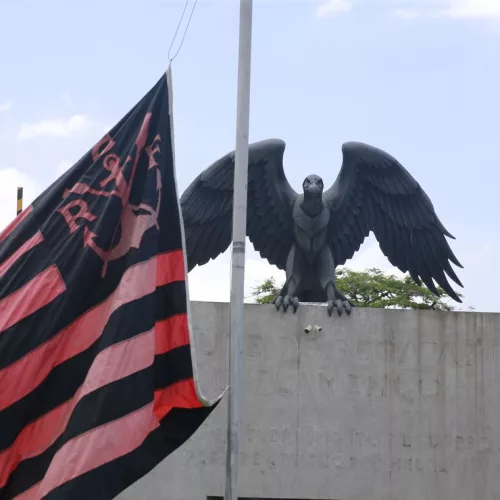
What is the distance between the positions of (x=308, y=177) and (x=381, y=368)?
2539 mm

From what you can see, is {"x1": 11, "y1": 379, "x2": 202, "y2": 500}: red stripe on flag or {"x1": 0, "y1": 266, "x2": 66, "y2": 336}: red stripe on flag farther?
{"x1": 0, "y1": 266, "x2": 66, "y2": 336}: red stripe on flag

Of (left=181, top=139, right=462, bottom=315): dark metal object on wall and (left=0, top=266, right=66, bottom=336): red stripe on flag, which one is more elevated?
(left=181, top=139, right=462, bottom=315): dark metal object on wall

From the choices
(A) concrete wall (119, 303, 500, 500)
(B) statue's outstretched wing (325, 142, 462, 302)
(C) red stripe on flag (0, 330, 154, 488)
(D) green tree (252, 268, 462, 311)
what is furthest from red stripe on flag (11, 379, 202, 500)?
(D) green tree (252, 268, 462, 311)

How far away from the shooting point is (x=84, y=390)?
21.8 feet

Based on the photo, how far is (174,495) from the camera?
12594 millimetres

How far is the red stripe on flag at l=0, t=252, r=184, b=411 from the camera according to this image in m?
6.70

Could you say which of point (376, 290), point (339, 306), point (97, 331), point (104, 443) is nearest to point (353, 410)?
point (339, 306)

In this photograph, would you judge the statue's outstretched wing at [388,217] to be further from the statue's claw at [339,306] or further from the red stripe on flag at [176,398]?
the red stripe on flag at [176,398]

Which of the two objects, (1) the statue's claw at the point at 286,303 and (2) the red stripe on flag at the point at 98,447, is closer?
(2) the red stripe on flag at the point at 98,447

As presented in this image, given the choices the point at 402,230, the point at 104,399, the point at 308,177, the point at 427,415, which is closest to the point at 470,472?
the point at 427,415

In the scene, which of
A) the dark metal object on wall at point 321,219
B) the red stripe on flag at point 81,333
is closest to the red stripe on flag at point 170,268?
the red stripe on flag at point 81,333

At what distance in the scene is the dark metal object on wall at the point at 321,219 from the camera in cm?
1360

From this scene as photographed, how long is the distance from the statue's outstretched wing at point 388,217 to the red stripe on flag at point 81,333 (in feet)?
23.0

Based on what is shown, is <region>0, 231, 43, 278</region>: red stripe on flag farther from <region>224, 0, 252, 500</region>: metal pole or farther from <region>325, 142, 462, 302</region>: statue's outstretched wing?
<region>325, 142, 462, 302</region>: statue's outstretched wing
